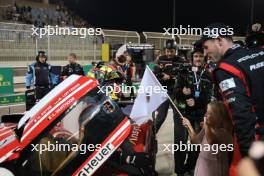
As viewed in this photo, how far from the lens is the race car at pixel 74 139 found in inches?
119

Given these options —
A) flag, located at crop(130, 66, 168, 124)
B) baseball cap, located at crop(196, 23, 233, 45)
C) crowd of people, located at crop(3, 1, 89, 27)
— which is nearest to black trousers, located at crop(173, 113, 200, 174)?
flag, located at crop(130, 66, 168, 124)

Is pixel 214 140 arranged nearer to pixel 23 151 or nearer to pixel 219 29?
pixel 219 29

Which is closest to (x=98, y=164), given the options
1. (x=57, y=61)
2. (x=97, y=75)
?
(x=97, y=75)

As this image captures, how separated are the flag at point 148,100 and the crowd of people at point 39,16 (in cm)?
1547

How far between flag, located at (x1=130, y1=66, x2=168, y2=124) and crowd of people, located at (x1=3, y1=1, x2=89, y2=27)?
15467 mm

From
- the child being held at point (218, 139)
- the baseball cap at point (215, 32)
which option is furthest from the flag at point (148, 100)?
the baseball cap at point (215, 32)

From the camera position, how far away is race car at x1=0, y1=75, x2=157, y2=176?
9.91 ft

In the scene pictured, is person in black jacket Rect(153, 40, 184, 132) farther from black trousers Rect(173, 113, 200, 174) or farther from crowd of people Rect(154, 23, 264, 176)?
crowd of people Rect(154, 23, 264, 176)

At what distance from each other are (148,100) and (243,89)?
184 cm

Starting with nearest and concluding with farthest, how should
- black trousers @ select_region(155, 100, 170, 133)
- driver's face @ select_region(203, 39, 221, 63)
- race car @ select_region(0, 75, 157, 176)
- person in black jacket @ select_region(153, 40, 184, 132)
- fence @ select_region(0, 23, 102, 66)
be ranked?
driver's face @ select_region(203, 39, 221, 63) < race car @ select_region(0, 75, 157, 176) < black trousers @ select_region(155, 100, 170, 133) < person in black jacket @ select_region(153, 40, 184, 132) < fence @ select_region(0, 23, 102, 66)

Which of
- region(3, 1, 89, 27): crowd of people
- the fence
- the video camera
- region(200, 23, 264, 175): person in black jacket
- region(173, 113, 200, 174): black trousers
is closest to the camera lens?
region(200, 23, 264, 175): person in black jacket

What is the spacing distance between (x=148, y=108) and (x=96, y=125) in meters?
1.18

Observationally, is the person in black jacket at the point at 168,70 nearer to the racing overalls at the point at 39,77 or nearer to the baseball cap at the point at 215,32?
the baseball cap at the point at 215,32

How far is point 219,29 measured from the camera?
2.74 metres
